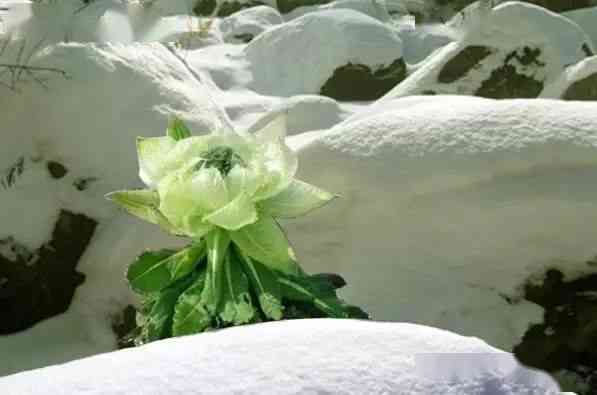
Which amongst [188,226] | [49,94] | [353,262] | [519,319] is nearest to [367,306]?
[353,262]

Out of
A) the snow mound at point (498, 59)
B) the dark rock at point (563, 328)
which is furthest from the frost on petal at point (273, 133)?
the snow mound at point (498, 59)

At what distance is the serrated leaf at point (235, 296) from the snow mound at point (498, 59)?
1974 mm

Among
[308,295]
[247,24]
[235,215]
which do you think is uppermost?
[235,215]

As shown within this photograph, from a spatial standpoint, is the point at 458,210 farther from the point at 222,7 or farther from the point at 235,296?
the point at 222,7

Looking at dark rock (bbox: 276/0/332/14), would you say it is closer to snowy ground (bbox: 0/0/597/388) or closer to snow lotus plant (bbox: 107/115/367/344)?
snowy ground (bbox: 0/0/597/388)

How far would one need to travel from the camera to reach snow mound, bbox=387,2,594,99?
282 cm

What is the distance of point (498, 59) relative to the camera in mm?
2920

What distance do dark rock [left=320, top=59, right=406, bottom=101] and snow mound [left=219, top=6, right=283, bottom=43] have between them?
3.14 feet

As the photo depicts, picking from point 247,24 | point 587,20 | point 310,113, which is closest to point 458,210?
point 310,113

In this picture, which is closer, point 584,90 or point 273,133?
point 273,133

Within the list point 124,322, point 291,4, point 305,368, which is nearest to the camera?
point 305,368

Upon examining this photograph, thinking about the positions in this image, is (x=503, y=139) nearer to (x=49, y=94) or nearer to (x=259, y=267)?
(x=259, y=267)

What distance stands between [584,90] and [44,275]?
1.73 m

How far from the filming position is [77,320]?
1.60 metres
